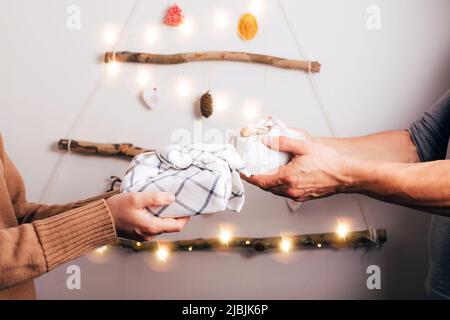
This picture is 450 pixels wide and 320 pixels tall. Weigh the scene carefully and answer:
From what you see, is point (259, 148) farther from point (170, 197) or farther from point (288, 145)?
point (170, 197)

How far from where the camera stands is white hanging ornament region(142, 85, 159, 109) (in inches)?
66.4

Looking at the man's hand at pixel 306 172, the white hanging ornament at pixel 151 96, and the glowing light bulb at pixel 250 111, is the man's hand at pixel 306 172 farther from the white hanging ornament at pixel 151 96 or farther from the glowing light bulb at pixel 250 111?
the white hanging ornament at pixel 151 96

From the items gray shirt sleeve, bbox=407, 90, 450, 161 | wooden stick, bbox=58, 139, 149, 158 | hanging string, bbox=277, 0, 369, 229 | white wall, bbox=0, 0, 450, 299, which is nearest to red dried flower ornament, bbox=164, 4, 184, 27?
white wall, bbox=0, 0, 450, 299

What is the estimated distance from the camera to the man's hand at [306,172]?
42.9 inches

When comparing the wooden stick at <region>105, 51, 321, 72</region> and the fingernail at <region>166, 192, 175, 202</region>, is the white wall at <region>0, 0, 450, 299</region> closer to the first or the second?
the wooden stick at <region>105, 51, 321, 72</region>

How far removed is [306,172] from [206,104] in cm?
64

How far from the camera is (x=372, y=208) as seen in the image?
1777 mm

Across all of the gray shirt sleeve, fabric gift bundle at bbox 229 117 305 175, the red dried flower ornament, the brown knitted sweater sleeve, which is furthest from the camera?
the red dried flower ornament

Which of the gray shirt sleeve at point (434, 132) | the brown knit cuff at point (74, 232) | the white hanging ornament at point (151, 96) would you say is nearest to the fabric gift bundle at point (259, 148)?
the brown knit cuff at point (74, 232)

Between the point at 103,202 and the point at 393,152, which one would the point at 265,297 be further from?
the point at 103,202

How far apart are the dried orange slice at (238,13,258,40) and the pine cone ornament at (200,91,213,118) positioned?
26cm

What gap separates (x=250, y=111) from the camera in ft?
5.65

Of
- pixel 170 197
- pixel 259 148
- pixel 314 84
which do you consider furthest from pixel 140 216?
pixel 314 84
